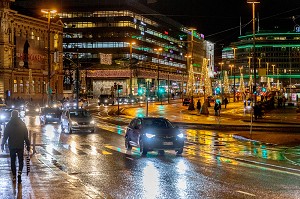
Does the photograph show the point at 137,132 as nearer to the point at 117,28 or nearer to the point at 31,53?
the point at 31,53

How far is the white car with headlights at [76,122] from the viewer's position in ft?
106

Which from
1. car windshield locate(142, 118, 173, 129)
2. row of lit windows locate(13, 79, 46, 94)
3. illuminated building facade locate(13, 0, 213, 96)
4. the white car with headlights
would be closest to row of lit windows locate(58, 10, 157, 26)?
illuminated building facade locate(13, 0, 213, 96)

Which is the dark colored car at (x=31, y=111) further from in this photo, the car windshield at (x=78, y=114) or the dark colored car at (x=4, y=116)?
the car windshield at (x=78, y=114)

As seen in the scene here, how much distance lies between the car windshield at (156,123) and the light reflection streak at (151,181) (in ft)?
13.3

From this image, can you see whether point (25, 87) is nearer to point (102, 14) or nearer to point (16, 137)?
point (102, 14)

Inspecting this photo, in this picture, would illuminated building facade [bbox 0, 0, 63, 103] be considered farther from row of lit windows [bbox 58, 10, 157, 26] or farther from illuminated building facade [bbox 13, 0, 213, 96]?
row of lit windows [bbox 58, 10, 157, 26]

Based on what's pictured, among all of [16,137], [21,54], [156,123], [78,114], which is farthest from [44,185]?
[21,54]

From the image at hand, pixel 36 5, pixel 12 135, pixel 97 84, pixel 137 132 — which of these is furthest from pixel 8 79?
pixel 12 135

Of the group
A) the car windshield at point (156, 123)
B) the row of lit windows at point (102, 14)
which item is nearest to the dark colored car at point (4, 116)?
the car windshield at point (156, 123)

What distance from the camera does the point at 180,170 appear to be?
1616cm

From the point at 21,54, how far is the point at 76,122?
6817 centimetres

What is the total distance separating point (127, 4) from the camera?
5497 inches

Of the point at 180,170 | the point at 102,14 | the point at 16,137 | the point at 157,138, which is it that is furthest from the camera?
the point at 102,14

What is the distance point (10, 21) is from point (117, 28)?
146 ft
